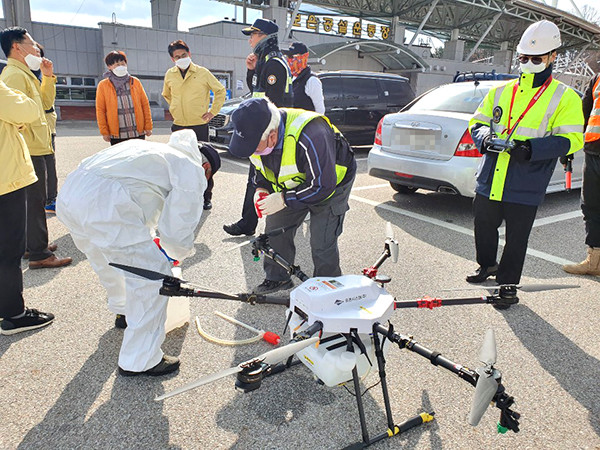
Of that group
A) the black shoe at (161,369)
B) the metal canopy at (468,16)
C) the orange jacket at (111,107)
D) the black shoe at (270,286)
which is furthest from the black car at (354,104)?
the metal canopy at (468,16)

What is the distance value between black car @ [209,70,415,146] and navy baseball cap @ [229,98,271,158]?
22.2 feet

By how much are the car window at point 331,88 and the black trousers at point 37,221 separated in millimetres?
6530

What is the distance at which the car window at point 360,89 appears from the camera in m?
9.47

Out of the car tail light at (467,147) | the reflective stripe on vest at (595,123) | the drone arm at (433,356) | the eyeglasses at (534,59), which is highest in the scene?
the eyeglasses at (534,59)

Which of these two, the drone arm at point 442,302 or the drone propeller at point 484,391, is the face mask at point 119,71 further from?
the drone propeller at point 484,391

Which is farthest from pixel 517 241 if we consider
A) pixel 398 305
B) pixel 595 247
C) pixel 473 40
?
pixel 473 40

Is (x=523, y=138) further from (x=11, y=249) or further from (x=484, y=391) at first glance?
(x=11, y=249)

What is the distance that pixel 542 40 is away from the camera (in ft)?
10.1

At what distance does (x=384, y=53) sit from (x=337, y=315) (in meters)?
28.4

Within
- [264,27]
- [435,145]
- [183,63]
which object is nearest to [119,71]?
[183,63]

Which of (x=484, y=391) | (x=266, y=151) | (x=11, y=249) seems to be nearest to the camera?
(x=484, y=391)

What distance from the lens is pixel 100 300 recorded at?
128 inches

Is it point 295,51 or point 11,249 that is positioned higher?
point 295,51

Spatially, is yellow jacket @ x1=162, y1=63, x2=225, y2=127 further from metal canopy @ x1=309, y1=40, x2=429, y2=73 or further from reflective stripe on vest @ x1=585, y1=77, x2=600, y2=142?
metal canopy @ x1=309, y1=40, x2=429, y2=73
